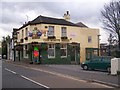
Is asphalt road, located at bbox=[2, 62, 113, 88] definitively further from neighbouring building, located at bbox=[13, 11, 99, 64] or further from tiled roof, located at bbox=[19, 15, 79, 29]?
tiled roof, located at bbox=[19, 15, 79, 29]

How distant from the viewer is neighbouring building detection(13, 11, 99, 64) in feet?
151

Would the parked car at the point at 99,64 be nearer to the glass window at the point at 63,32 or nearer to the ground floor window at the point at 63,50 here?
the ground floor window at the point at 63,50

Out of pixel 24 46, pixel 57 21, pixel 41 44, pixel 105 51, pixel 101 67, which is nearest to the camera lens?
pixel 101 67

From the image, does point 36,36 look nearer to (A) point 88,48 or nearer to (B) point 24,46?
(B) point 24,46

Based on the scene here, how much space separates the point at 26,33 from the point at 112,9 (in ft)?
49.4

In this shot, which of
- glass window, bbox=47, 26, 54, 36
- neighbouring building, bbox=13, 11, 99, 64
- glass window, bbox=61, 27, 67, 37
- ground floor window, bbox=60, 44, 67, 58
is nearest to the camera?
neighbouring building, bbox=13, 11, 99, 64

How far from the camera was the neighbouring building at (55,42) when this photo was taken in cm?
4594

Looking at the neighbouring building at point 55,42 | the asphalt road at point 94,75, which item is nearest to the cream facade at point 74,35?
the neighbouring building at point 55,42

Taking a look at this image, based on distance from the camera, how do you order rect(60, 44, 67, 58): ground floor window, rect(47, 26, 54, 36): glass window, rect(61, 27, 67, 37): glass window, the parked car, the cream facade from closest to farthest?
the parked car, the cream facade, rect(47, 26, 54, 36): glass window, rect(60, 44, 67, 58): ground floor window, rect(61, 27, 67, 37): glass window

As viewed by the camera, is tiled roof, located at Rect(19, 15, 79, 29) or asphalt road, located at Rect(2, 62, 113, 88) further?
tiled roof, located at Rect(19, 15, 79, 29)

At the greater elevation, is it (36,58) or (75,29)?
(75,29)

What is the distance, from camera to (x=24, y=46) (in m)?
52.5

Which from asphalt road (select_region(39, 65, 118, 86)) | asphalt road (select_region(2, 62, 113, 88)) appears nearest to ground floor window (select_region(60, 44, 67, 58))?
asphalt road (select_region(39, 65, 118, 86))

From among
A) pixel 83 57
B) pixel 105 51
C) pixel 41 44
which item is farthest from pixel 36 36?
pixel 105 51
